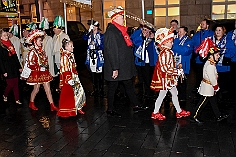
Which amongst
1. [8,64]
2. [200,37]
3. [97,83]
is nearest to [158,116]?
[200,37]

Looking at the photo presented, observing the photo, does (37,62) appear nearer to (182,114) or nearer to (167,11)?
(182,114)

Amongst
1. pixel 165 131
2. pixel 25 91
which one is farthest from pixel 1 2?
pixel 165 131

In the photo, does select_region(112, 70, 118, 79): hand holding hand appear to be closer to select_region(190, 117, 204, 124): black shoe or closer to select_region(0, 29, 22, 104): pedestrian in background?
select_region(190, 117, 204, 124): black shoe

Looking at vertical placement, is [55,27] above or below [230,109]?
above

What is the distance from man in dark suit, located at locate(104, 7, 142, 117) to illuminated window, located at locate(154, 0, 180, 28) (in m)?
11.3

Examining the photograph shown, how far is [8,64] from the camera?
Result: 6.88 meters

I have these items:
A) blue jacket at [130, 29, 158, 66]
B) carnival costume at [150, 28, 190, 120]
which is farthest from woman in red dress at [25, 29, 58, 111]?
carnival costume at [150, 28, 190, 120]

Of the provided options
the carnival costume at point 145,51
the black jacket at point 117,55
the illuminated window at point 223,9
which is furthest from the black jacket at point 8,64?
the illuminated window at point 223,9

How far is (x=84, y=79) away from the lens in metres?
9.91

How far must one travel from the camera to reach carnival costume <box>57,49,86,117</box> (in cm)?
569

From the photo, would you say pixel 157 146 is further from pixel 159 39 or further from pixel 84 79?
pixel 84 79

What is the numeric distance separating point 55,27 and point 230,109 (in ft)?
15.3

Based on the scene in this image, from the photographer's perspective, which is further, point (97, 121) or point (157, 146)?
point (97, 121)

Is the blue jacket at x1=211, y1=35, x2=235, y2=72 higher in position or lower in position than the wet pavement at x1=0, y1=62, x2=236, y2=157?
higher
